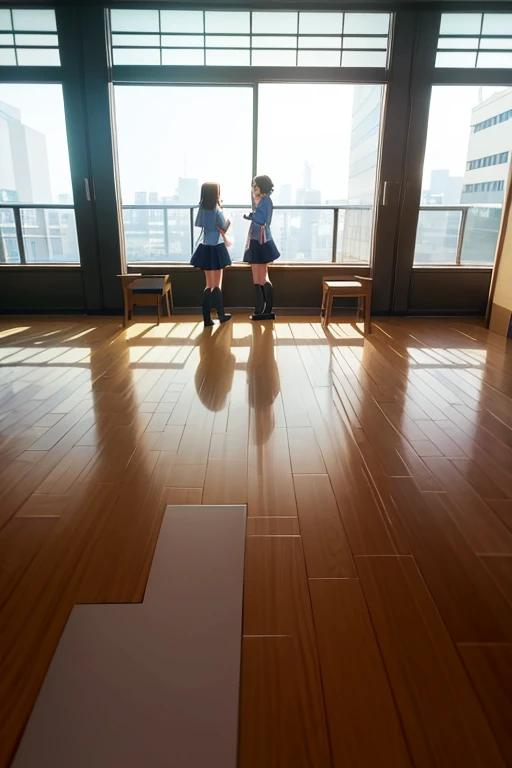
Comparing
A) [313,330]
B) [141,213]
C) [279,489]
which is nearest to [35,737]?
[279,489]

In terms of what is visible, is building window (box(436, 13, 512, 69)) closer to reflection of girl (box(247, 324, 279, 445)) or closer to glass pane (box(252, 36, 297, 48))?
glass pane (box(252, 36, 297, 48))

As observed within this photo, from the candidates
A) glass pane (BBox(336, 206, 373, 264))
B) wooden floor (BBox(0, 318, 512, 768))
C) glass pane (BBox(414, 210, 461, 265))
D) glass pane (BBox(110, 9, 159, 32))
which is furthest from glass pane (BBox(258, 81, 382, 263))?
wooden floor (BBox(0, 318, 512, 768))

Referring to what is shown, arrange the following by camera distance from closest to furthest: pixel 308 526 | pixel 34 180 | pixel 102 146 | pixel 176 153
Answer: pixel 308 526
pixel 102 146
pixel 34 180
pixel 176 153

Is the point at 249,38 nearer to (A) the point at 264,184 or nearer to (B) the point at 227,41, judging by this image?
(B) the point at 227,41

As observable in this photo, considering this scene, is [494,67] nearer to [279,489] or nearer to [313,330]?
[313,330]

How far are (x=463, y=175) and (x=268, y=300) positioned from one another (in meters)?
2.71

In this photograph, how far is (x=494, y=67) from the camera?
4711 mm

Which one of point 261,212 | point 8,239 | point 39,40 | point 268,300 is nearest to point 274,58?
point 261,212

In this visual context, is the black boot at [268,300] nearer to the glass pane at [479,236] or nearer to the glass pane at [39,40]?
the glass pane at [479,236]

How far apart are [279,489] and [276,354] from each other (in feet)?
6.66

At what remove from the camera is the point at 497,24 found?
464 cm

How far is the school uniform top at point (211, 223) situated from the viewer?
4.47 meters

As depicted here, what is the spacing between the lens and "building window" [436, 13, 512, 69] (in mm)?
4605

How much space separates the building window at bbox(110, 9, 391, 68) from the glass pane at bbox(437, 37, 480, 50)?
539 mm
